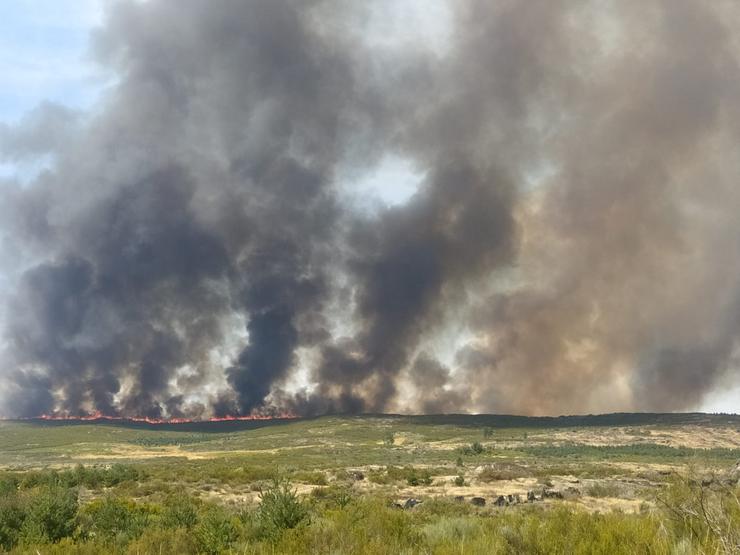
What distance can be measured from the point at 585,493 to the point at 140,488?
80.2 ft

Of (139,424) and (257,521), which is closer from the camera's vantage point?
(257,521)

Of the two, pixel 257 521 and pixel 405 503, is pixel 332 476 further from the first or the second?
pixel 257 521

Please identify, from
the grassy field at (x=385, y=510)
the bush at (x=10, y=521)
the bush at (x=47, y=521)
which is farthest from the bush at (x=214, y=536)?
the bush at (x=10, y=521)

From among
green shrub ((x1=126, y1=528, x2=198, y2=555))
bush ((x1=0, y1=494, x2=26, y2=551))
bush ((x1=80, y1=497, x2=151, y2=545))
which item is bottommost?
bush ((x1=80, y1=497, x2=151, y2=545))

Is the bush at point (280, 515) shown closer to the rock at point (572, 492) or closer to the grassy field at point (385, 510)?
the grassy field at point (385, 510)

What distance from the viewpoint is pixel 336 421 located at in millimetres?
151125

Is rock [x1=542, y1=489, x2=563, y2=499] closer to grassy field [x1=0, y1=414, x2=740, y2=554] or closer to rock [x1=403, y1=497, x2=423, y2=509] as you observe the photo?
grassy field [x1=0, y1=414, x2=740, y2=554]

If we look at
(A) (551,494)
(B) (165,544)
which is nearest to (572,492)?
(A) (551,494)

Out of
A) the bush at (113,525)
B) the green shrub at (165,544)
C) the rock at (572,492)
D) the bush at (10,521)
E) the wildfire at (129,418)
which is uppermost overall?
the green shrub at (165,544)

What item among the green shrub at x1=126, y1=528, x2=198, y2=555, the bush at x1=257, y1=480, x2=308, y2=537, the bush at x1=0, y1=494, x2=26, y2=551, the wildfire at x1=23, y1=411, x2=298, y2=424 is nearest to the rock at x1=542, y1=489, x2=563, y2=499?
the bush at x1=257, y1=480, x2=308, y2=537

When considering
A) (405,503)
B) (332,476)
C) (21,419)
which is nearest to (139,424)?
(21,419)

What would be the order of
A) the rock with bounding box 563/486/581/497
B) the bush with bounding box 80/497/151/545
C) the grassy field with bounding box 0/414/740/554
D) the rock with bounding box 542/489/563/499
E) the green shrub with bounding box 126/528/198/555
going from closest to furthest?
the grassy field with bounding box 0/414/740/554, the green shrub with bounding box 126/528/198/555, the bush with bounding box 80/497/151/545, the rock with bounding box 542/489/563/499, the rock with bounding box 563/486/581/497

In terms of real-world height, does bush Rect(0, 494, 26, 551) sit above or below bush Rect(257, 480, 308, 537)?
below

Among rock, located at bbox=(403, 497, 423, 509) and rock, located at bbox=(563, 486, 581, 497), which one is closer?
rock, located at bbox=(403, 497, 423, 509)
